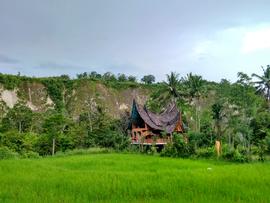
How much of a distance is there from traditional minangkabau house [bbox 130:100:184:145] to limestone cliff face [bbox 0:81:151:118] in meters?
25.7

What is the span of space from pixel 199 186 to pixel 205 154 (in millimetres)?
15390

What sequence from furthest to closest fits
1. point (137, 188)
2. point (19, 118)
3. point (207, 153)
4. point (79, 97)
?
1. point (79, 97)
2. point (19, 118)
3. point (207, 153)
4. point (137, 188)

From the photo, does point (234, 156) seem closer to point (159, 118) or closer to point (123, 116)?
point (159, 118)

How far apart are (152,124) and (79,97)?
118ft

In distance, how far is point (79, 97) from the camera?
73125 millimetres

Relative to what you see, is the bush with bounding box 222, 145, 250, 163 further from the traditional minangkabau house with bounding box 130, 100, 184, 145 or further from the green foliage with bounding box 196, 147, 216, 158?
the traditional minangkabau house with bounding box 130, 100, 184, 145

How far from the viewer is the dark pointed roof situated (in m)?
38.6

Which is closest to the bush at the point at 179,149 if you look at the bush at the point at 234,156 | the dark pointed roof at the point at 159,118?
the bush at the point at 234,156

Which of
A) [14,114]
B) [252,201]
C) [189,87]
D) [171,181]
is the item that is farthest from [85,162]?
[14,114]

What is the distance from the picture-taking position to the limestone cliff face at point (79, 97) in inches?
2638

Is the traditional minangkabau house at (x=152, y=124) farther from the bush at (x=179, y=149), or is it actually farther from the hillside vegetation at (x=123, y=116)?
the bush at (x=179, y=149)

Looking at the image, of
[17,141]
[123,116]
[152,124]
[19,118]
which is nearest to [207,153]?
[152,124]

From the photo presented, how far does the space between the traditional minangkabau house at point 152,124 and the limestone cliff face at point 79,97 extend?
25.7m

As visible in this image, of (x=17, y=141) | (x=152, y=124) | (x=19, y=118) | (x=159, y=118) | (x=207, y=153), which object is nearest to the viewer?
(x=207, y=153)
